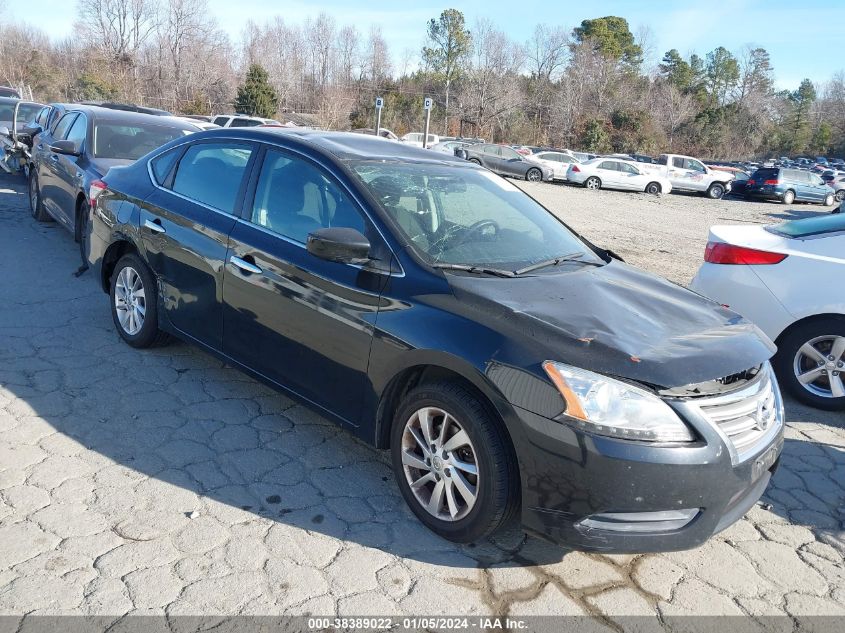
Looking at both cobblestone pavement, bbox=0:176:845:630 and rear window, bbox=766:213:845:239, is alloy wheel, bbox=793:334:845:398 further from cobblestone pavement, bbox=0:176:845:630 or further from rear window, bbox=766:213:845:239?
rear window, bbox=766:213:845:239

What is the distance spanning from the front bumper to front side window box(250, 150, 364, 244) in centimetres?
152

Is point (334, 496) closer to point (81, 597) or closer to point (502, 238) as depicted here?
point (81, 597)

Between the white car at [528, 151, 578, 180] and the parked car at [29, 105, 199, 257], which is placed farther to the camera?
the white car at [528, 151, 578, 180]

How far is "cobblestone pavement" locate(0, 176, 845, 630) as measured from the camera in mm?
2770

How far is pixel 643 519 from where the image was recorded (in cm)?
276

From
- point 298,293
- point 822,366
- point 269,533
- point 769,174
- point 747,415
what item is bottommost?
point 269,533

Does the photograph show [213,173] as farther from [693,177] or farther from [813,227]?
[693,177]

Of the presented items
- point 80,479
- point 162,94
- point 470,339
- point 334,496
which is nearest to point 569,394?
point 470,339

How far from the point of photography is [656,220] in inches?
715

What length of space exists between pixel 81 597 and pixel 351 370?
4.83 feet

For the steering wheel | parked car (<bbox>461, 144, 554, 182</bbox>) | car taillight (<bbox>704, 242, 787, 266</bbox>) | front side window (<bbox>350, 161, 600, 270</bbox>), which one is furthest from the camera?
parked car (<bbox>461, 144, 554, 182</bbox>)

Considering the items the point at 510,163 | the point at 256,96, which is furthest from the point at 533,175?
the point at 256,96

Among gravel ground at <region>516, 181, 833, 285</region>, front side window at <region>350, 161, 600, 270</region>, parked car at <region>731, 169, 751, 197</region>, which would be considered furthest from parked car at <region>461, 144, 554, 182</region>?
front side window at <region>350, 161, 600, 270</region>

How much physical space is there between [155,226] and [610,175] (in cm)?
2690
